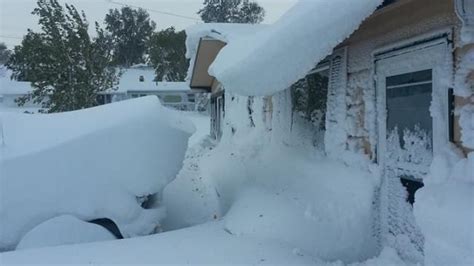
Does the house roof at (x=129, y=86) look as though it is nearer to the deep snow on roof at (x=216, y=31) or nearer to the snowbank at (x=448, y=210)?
the deep snow on roof at (x=216, y=31)

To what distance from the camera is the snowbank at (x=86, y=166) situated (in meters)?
4.35

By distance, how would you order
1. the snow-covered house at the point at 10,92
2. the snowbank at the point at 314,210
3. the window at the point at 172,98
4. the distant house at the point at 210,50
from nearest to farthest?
the snowbank at the point at 314,210 < the distant house at the point at 210,50 < the window at the point at 172,98 < the snow-covered house at the point at 10,92

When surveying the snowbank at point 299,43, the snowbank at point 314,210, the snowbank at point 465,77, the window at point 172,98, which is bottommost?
the snowbank at point 314,210

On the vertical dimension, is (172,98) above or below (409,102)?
above

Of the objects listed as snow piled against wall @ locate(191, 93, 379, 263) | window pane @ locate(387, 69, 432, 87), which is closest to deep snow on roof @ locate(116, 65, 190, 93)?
snow piled against wall @ locate(191, 93, 379, 263)

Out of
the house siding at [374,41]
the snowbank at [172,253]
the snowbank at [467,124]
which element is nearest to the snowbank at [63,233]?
the snowbank at [172,253]

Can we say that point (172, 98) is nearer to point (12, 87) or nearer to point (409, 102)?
point (12, 87)

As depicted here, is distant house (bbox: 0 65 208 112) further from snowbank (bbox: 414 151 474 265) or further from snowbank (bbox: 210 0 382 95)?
snowbank (bbox: 414 151 474 265)

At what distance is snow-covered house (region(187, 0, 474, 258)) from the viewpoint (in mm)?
3055

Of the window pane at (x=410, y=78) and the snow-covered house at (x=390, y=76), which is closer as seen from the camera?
the snow-covered house at (x=390, y=76)

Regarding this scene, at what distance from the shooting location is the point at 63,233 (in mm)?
4293

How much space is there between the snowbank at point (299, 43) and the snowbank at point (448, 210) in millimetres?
1268

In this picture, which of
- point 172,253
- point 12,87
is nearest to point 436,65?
point 172,253

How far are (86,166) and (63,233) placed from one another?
82cm
